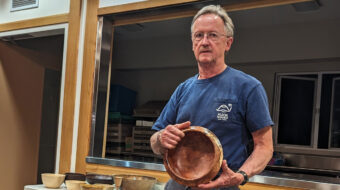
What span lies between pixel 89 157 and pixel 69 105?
1.57ft

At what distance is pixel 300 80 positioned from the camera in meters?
4.83

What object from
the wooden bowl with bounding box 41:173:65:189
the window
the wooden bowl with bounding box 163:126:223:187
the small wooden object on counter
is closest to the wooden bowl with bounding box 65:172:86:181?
the wooden bowl with bounding box 41:173:65:189

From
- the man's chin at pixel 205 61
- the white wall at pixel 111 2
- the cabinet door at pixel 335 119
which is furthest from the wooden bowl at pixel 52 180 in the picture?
the cabinet door at pixel 335 119

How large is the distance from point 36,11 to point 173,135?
263 centimetres

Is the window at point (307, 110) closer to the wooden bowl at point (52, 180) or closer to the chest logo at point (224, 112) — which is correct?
the wooden bowl at point (52, 180)

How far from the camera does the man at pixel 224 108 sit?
4.41ft

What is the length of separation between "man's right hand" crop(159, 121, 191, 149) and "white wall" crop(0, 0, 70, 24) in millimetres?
2282

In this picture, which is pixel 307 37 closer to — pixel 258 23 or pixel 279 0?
pixel 258 23

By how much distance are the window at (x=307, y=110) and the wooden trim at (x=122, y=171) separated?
8.82 ft

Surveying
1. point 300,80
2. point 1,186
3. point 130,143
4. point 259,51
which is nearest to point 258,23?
point 259,51

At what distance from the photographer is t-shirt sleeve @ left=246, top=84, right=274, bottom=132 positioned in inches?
53.0

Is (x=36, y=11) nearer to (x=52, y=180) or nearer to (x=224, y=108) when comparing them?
(x=52, y=180)

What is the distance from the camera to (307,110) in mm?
4793

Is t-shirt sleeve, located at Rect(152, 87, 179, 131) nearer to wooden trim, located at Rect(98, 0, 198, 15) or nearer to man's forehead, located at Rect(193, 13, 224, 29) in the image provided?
man's forehead, located at Rect(193, 13, 224, 29)
